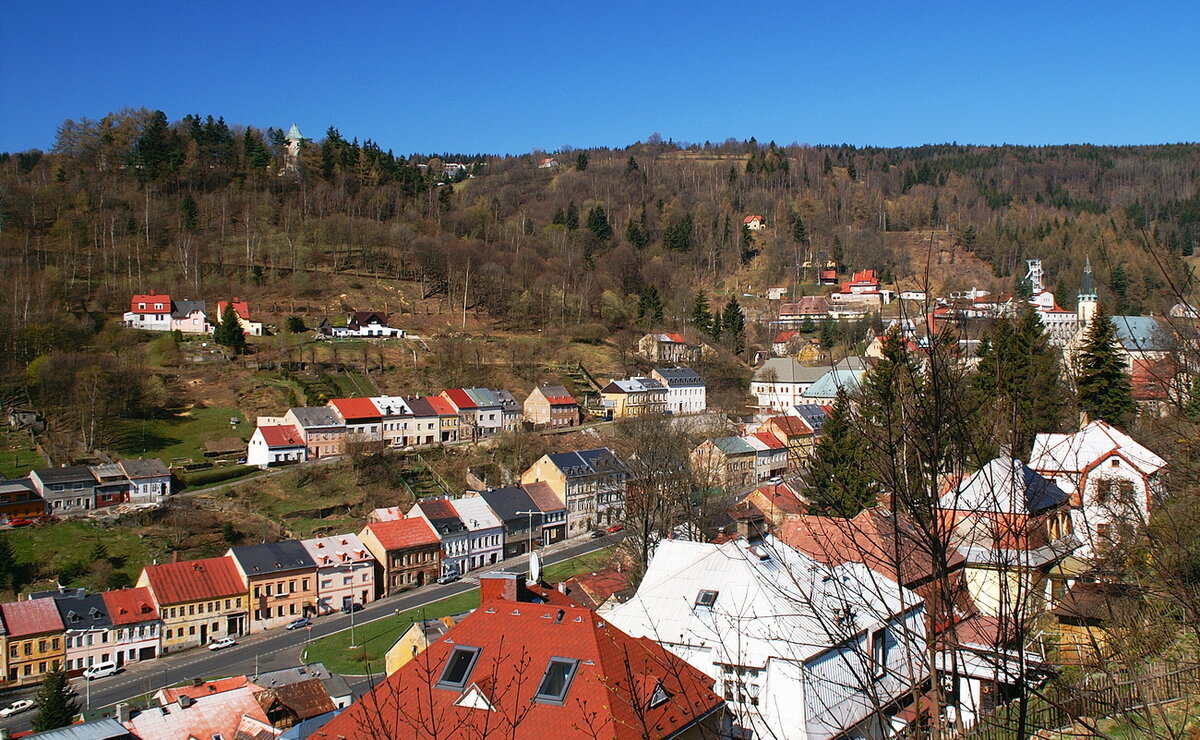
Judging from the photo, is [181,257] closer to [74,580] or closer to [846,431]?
[74,580]

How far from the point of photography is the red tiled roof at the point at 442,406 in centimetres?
4803

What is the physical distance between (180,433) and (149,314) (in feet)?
53.9

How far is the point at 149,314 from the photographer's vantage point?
5559 centimetres

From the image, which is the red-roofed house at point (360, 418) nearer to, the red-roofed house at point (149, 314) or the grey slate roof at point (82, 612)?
the grey slate roof at point (82, 612)

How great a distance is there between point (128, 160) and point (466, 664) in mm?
77931

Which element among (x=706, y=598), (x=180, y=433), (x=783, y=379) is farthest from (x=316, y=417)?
(x=706, y=598)

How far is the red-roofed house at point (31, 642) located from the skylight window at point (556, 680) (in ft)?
70.6

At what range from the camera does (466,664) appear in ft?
36.4

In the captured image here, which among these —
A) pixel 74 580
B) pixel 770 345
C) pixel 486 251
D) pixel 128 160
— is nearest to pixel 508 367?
pixel 486 251

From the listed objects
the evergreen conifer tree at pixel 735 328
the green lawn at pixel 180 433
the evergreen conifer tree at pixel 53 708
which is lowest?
the evergreen conifer tree at pixel 53 708

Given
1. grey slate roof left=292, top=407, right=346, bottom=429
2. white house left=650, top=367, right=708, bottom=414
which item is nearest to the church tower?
white house left=650, top=367, right=708, bottom=414

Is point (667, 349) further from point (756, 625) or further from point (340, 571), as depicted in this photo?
point (756, 625)

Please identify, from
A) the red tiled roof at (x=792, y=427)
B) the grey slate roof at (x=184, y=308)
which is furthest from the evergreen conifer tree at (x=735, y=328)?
the red tiled roof at (x=792, y=427)

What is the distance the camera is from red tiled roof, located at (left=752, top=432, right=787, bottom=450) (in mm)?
49094
